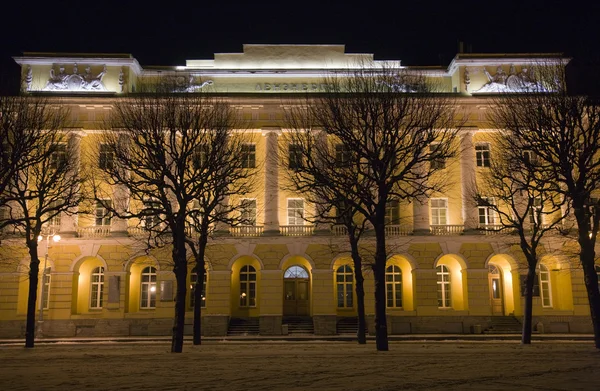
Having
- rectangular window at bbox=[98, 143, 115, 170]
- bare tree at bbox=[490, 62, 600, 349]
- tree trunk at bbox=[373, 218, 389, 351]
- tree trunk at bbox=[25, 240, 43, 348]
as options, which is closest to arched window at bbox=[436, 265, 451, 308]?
bare tree at bbox=[490, 62, 600, 349]

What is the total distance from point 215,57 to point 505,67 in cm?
2074

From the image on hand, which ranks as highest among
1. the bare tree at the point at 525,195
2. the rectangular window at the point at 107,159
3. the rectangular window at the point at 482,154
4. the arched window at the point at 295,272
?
→ the rectangular window at the point at 482,154

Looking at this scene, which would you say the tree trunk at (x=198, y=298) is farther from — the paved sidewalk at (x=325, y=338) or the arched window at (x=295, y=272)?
the arched window at (x=295, y=272)

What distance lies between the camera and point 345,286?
4500 cm

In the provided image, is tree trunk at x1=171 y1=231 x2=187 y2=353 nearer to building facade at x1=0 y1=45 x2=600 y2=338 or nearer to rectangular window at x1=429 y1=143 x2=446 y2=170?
rectangular window at x1=429 y1=143 x2=446 y2=170

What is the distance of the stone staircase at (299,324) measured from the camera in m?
42.0

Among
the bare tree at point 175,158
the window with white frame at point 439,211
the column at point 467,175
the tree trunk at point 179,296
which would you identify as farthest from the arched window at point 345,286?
the tree trunk at point 179,296

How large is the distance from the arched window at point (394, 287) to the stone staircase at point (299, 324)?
5.64 meters

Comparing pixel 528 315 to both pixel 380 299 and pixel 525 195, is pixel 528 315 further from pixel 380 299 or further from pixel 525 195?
pixel 525 195

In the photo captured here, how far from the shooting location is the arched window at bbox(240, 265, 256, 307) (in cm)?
4488

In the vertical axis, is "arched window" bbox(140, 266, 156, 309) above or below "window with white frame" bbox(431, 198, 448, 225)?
below

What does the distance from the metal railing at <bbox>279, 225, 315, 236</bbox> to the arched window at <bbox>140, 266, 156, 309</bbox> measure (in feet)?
30.7

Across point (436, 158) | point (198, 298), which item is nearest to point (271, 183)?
point (198, 298)

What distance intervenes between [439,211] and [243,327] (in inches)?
618
